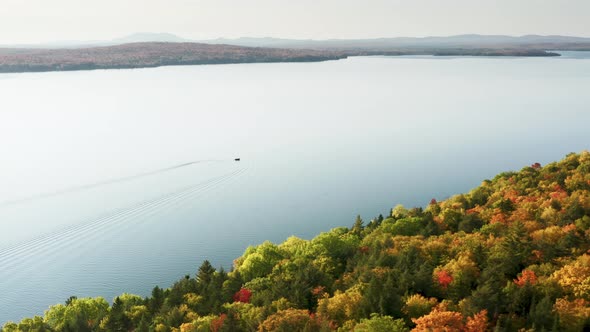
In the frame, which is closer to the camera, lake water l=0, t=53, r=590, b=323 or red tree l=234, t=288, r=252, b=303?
→ red tree l=234, t=288, r=252, b=303

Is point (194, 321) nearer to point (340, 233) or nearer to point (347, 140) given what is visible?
point (340, 233)

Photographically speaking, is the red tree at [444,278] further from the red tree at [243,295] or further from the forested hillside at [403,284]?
the red tree at [243,295]

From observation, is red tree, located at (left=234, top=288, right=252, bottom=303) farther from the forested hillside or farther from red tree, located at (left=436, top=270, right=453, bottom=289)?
red tree, located at (left=436, top=270, right=453, bottom=289)

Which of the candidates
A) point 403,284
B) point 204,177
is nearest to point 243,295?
point 403,284

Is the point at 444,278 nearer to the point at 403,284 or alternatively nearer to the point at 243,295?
the point at 403,284

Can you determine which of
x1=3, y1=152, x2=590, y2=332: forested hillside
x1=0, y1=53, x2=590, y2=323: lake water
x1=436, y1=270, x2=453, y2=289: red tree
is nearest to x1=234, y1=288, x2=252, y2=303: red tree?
x1=3, y1=152, x2=590, y2=332: forested hillside
